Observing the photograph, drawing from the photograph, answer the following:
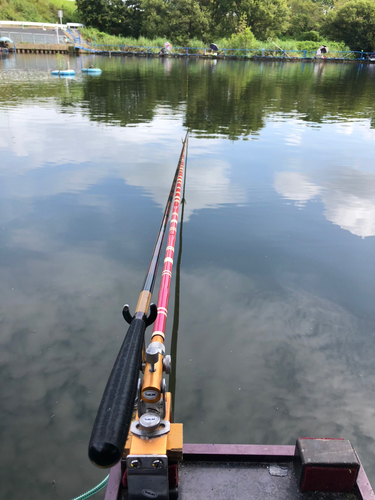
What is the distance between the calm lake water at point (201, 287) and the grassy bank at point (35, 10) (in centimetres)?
7947

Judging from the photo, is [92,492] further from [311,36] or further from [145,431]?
[311,36]

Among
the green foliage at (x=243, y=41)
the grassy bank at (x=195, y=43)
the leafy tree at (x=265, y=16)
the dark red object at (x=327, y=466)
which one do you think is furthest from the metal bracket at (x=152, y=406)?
the leafy tree at (x=265, y=16)

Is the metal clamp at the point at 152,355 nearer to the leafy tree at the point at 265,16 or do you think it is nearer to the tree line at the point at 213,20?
the tree line at the point at 213,20

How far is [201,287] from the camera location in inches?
216

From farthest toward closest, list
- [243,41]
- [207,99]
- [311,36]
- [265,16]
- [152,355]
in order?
[311,36] → [265,16] → [243,41] → [207,99] → [152,355]

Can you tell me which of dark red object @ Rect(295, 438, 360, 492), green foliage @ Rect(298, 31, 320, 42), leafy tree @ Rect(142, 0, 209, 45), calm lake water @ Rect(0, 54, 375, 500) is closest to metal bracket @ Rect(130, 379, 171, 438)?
dark red object @ Rect(295, 438, 360, 492)

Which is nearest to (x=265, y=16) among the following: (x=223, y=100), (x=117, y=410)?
(x=223, y=100)

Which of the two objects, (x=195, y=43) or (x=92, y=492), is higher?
(x=195, y=43)

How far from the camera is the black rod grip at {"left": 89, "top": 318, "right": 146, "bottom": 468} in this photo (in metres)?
1.40

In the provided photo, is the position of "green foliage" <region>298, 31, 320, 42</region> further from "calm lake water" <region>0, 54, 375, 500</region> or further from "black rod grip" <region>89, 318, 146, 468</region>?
"black rod grip" <region>89, 318, 146, 468</region>

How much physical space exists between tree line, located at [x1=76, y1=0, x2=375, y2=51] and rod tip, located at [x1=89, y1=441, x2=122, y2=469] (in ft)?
254

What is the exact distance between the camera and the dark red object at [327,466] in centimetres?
237

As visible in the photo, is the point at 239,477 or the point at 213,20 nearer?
the point at 239,477

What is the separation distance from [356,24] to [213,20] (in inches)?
1140
